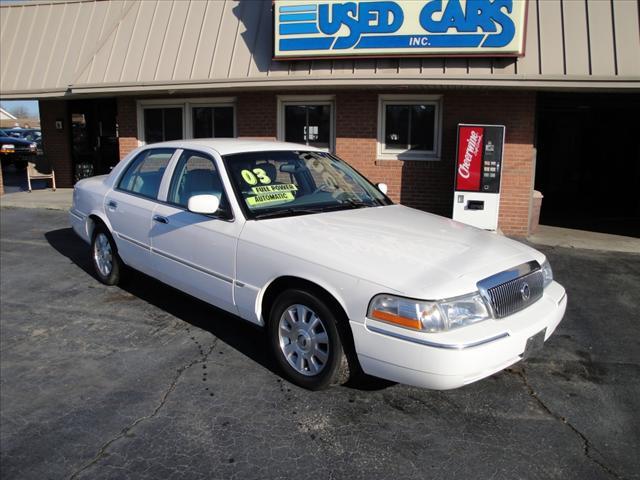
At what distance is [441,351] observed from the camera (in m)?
3.07

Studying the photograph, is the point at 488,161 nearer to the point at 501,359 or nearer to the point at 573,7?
the point at 573,7

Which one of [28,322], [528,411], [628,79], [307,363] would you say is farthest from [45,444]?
[628,79]

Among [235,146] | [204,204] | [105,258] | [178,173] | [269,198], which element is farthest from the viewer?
[105,258]

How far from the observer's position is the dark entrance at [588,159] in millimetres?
13852

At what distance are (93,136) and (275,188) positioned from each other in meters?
12.1

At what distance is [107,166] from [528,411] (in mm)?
13609

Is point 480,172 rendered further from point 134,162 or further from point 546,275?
point 134,162

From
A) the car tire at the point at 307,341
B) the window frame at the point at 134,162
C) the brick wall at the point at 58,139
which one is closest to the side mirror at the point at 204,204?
the car tire at the point at 307,341

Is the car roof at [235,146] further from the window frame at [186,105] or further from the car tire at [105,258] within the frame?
the window frame at [186,105]

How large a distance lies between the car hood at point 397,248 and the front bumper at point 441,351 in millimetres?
246

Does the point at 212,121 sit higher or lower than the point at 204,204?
higher

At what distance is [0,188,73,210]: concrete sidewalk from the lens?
11777 millimetres

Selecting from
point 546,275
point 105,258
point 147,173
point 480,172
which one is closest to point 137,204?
point 147,173

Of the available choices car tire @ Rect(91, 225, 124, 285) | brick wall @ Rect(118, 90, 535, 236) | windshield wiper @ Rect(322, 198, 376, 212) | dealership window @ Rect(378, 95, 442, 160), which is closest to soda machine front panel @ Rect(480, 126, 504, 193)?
brick wall @ Rect(118, 90, 535, 236)
